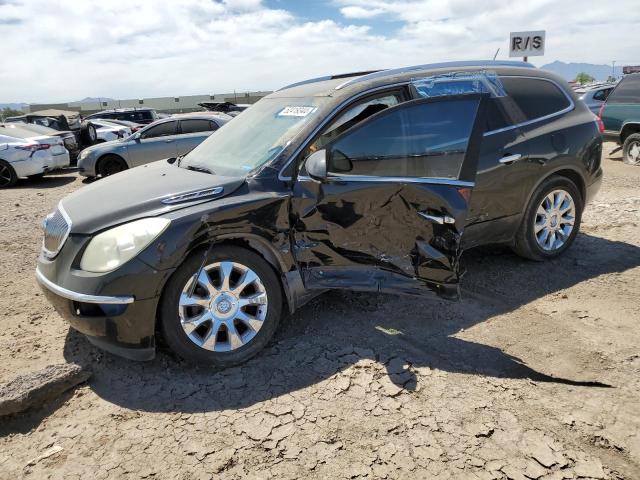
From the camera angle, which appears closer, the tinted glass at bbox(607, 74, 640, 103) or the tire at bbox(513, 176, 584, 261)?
the tire at bbox(513, 176, 584, 261)

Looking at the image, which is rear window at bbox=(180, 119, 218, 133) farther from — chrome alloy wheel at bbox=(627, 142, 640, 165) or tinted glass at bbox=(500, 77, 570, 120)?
chrome alloy wheel at bbox=(627, 142, 640, 165)

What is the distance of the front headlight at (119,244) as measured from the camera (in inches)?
118

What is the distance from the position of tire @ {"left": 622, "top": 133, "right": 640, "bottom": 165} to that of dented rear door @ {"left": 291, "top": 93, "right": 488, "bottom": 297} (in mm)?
9125

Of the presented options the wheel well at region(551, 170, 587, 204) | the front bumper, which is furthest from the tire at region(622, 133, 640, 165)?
the front bumper

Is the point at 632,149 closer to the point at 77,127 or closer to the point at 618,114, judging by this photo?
the point at 618,114

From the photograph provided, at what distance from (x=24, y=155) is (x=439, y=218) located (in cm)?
1100

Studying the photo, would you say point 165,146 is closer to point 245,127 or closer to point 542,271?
point 245,127

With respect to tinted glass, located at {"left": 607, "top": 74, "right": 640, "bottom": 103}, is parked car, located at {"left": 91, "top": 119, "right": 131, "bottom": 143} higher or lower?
lower

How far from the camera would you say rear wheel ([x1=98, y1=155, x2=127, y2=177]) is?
1110 centimetres

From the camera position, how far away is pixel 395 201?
11.5ft

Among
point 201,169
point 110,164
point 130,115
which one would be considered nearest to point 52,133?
point 110,164

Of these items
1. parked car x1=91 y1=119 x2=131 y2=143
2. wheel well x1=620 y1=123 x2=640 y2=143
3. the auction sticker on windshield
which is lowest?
wheel well x1=620 y1=123 x2=640 y2=143

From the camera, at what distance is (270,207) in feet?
10.8

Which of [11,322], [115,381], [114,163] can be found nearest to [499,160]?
[115,381]
